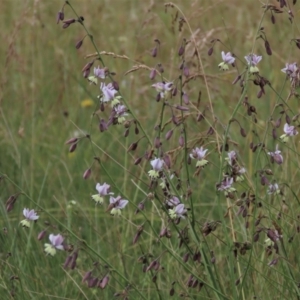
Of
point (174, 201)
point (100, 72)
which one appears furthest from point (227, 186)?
point (100, 72)

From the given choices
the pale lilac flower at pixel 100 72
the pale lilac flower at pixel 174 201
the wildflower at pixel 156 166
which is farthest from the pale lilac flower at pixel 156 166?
the pale lilac flower at pixel 100 72

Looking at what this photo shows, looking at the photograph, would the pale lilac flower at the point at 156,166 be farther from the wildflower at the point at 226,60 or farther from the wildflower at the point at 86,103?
the wildflower at the point at 86,103

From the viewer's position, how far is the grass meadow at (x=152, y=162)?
1.85m

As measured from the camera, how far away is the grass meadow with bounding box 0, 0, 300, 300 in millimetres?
1848

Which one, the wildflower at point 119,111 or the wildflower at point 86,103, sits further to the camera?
the wildflower at point 86,103

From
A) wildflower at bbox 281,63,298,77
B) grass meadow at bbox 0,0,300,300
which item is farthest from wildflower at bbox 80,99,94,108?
wildflower at bbox 281,63,298,77

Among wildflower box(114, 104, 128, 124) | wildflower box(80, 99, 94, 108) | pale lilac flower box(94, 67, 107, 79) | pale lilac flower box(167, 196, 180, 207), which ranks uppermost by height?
pale lilac flower box(94, 67, 107, 79)

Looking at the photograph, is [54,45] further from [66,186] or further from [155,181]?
[155,181]

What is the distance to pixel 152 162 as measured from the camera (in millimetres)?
1757

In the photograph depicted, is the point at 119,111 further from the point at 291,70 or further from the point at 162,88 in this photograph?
the point at 291,70

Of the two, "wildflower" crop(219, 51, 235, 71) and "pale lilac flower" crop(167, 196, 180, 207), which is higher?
"wildflower" crop(219, 51, 235, 71)

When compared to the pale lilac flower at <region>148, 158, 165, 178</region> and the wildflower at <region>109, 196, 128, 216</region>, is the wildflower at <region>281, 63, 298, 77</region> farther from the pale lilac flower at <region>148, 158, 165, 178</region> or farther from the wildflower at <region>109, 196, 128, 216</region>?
the wildflower at <region>109, 196, 128, 216</region>

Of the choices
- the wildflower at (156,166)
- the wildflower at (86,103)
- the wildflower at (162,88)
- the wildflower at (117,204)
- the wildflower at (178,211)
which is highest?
the wildflower at (162,88)

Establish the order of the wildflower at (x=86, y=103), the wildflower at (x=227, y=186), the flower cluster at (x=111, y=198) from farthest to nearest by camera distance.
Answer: the wildflower at (x=86, y=103) → the wildflower at (x=227, y=186) → the flower cluster at (x=111, y=198)
